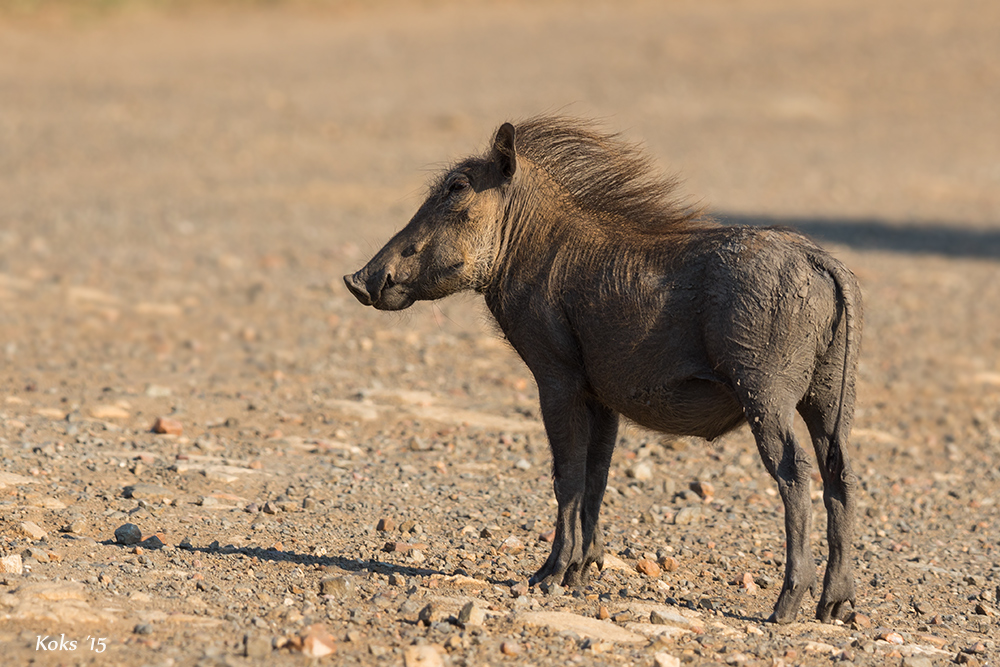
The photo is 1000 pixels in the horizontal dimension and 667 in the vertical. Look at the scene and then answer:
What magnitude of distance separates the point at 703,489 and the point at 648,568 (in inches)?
63.3

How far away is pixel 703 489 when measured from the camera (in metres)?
7.96

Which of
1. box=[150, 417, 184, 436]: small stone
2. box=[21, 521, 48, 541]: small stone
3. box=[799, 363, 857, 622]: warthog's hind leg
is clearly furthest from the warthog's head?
box=[150, 417, 184, 436]: small stone

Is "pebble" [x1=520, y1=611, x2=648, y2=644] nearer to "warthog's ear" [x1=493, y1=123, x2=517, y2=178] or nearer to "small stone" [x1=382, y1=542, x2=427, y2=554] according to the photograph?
"small stone" [x1=382, y1=542, x2=427, y2=554]

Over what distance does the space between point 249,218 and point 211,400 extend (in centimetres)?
799

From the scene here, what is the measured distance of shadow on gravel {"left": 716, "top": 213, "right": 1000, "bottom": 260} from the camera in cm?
1740

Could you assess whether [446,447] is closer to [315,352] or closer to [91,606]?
[315,352]

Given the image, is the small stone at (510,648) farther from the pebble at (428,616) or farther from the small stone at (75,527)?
the small stone at (75,527)

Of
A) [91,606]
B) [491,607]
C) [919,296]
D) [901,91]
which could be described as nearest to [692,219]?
[491,607]

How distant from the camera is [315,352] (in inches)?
426

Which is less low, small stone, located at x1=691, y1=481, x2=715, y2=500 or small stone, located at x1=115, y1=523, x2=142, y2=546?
small stone, located at x1=691, y1=481, x2=715, y2=500

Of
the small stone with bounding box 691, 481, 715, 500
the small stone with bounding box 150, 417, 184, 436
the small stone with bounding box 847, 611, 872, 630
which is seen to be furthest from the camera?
the small stone with bounding box 150, 417, 184, 436

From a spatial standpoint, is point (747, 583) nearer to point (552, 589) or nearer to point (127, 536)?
point (552, 589)

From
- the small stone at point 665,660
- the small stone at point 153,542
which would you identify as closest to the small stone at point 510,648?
the small stone at point 665,660
